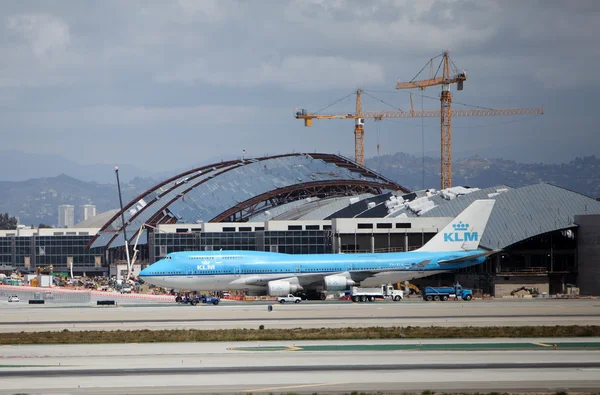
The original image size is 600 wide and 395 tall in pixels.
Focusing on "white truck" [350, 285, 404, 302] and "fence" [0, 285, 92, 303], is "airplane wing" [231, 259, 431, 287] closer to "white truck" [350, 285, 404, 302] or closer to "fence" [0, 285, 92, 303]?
"white truck" [350, 285, 404, 302]

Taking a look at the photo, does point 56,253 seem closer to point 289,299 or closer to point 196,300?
point 196,300

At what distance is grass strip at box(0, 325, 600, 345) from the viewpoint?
49.4 metres

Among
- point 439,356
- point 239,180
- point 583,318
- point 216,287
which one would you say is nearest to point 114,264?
point 239,180

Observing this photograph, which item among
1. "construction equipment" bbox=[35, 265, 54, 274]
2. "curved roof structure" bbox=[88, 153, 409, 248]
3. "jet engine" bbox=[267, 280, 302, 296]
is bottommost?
"construction equipment" bbox=[35, 265, 54, 274]

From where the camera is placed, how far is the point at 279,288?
89562 millimetres

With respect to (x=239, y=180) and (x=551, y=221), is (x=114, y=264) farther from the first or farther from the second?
(x=551, y=221)

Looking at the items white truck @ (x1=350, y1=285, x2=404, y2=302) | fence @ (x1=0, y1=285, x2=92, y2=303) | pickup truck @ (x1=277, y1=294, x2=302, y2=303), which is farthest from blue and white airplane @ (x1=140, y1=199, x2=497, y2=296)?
fence @ (x1=0, y1=285, x2=92, y2=303)

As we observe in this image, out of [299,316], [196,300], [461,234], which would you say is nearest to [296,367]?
[299,316]

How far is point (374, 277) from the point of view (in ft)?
305

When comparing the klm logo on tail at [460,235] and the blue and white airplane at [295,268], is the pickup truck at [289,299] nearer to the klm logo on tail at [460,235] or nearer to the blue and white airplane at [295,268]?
the blue and white airplane at [295,268]

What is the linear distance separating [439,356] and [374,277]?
2051 inches

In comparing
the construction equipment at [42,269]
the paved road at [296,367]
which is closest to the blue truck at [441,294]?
the paved road at [296,367]

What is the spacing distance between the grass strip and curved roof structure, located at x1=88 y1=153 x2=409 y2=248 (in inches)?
4082

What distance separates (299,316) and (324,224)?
6885 centimetres
